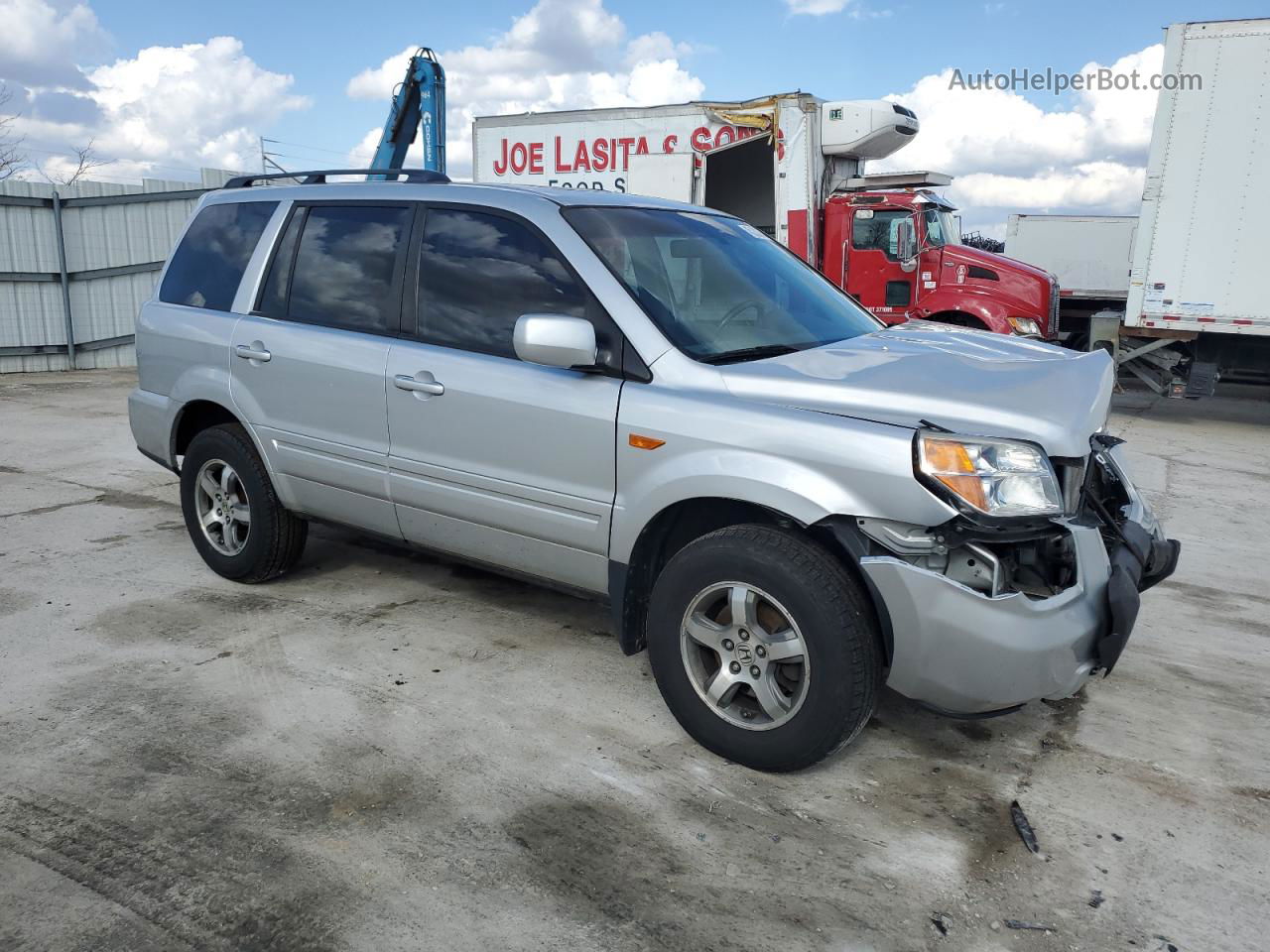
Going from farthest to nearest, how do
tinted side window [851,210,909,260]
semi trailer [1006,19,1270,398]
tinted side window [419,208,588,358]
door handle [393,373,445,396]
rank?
1. tinted side window [851,210,909,260]
2. semi trailer [1006,19,1270,398]
3. door handle [393,373,445,396]
4. tinted side window [419,208,588,358]

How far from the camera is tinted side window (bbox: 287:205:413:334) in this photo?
410cm

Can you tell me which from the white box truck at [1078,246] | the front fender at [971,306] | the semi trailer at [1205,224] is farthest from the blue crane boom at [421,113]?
the white box truck at [1078,246]

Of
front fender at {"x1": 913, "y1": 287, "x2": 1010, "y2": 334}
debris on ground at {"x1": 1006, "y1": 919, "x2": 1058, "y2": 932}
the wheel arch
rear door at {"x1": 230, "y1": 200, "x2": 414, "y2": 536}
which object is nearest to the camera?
debris on ground at {"x1": 1006, "y1": 919, "x2": 1058, "y2": 932}

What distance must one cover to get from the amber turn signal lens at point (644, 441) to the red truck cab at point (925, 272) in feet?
32.0

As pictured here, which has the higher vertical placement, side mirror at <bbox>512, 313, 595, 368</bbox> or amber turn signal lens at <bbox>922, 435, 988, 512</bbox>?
side mirror at <bbox>512, 313, 595, 368</bbox>

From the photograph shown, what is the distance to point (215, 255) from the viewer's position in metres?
4.86

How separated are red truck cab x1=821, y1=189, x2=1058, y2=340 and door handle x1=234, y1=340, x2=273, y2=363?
933 cm

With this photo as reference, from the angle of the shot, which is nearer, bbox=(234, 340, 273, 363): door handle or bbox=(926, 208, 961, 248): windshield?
bbox=(234, 340, 273, 363): door handle

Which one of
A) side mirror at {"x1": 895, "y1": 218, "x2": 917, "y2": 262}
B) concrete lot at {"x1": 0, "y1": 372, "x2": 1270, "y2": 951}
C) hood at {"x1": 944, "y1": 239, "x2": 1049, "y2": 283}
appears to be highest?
side mirror at {"x1": 895, "y1": 218, "x2": 917, "y2": 262}

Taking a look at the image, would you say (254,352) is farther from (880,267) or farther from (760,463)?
(880,267)

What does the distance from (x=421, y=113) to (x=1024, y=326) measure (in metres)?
8.78

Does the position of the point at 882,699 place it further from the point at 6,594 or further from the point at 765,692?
the point at 6,594

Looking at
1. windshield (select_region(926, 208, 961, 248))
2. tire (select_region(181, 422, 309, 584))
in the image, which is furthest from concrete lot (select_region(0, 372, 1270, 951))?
windshield (select_region(926, 208, 961, 248))

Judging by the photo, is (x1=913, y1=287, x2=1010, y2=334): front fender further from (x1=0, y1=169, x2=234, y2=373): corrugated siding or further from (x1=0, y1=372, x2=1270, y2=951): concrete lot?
(x1=0, y1=169, x2=234, y2=373): corrugated siding
